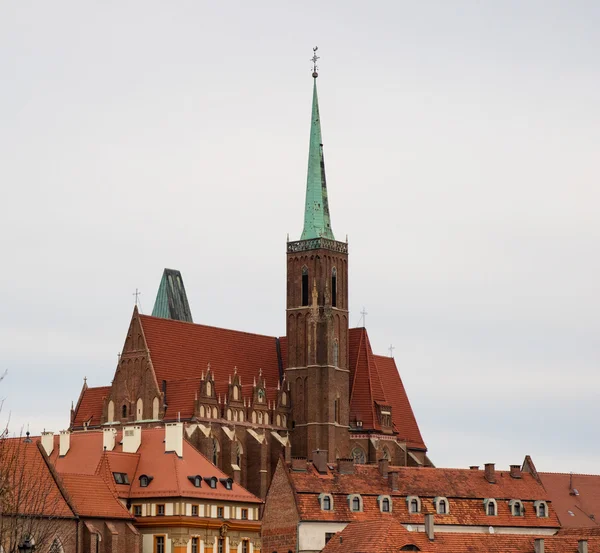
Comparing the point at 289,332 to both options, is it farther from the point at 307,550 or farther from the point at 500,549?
the point at 500,549

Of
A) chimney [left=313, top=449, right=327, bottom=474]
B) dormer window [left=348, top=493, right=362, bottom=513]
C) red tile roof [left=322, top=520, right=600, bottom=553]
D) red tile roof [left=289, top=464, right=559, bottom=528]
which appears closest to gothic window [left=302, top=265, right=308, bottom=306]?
red tile roof [left=289, top=464, right=559, bottom=528]

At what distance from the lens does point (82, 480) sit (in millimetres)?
88562

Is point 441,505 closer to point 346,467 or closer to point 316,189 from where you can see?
point 346,467

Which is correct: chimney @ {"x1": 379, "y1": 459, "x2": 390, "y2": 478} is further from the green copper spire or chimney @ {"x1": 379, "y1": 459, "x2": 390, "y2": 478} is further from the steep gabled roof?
the green copper spire

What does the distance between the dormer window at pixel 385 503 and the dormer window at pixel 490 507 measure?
710 cm

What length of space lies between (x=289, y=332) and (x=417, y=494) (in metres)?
34.2

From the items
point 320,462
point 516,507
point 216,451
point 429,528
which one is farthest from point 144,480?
point 216,451

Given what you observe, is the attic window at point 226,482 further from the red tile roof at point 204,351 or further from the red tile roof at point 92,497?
the red tile roof at point 204,351

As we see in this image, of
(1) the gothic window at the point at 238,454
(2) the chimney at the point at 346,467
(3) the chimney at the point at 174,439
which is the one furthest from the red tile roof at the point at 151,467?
(1) the gothic window at the point at 238,454

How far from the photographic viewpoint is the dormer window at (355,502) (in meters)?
99.1

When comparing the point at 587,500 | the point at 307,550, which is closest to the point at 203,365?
the point at 587,500

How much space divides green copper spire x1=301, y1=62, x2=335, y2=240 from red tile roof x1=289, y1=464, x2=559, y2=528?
33.5 m

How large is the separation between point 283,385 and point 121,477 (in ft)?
140

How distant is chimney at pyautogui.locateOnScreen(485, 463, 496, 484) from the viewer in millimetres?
109062
